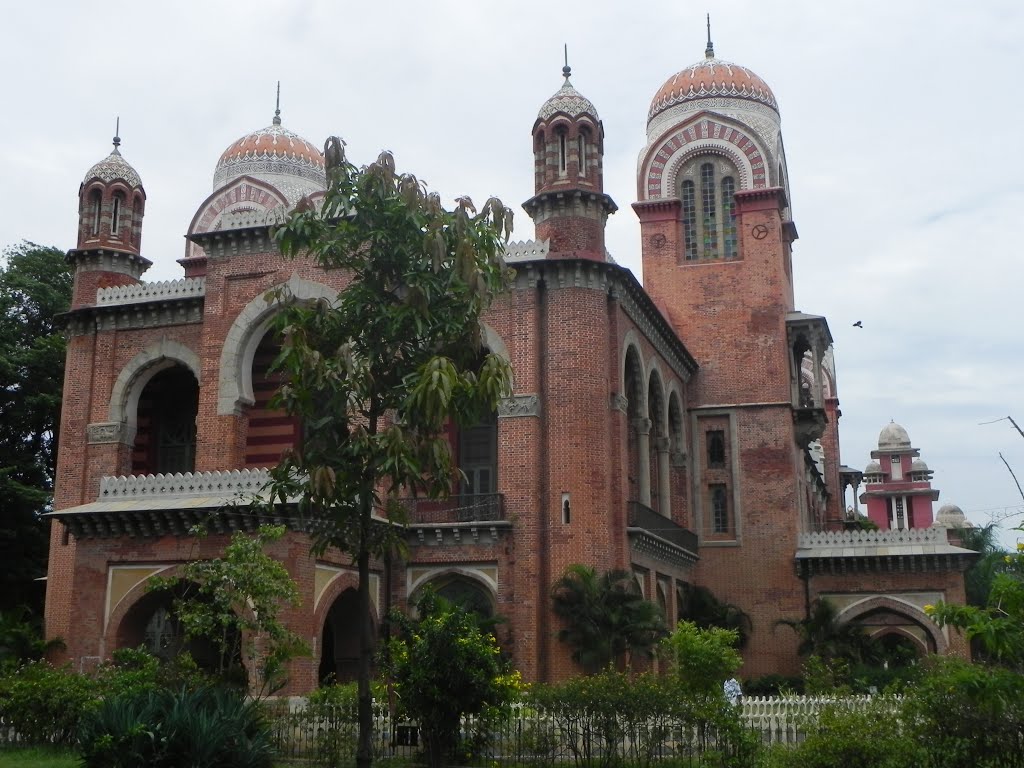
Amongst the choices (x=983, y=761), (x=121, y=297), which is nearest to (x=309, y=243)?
(x=983, y=761)

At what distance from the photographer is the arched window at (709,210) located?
3700 centimetres

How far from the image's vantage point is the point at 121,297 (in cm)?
2956

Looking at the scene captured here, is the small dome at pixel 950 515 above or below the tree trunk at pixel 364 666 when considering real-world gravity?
above

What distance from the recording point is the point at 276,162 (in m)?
40.5

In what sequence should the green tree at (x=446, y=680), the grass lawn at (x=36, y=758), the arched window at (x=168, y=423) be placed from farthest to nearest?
the arched window at (x=168, y=423) < the green tree at (x=446, y=680) < the grass lawn at (x=36, y=758)

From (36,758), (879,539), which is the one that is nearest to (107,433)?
(36,758)

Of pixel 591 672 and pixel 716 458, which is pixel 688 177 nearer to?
pixel 716 458

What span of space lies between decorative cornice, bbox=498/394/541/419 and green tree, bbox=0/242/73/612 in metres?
15.6

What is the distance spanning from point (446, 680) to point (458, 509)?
954 cm

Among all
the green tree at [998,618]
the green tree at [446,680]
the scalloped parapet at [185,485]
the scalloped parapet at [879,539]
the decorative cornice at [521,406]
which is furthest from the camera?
the scalloped parapet at [879,539]

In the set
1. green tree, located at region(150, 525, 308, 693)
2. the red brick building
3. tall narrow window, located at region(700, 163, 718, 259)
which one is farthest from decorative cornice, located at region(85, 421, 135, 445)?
tall narrow window, located at region(700, 163, 718, 259)

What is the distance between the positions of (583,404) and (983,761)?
1340 cm

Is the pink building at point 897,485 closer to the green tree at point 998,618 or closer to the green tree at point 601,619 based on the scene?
the green tree at point 601,619

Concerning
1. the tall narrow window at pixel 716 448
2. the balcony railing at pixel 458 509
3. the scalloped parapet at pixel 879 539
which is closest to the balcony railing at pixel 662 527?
the tall narrow window at pixel 716 448
